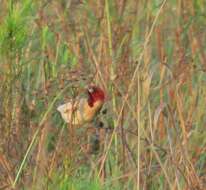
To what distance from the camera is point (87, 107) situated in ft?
8.80

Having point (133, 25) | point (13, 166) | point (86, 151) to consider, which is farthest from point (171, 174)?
point (133, 25)

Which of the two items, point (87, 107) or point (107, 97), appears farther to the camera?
point (107, 97)

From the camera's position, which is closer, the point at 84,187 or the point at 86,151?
the point at 84,187

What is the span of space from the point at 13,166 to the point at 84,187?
13.5 inches

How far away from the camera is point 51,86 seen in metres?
2.85

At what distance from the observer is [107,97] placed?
9.75 feet

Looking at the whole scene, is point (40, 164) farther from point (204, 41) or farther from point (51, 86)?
point (204, 41)

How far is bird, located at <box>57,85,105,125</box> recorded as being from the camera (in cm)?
264

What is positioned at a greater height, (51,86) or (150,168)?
(51,86)

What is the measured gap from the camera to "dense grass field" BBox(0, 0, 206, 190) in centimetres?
255

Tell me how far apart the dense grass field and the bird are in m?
0.03

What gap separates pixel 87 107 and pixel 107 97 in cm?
30

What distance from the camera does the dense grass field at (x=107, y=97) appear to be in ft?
8.38

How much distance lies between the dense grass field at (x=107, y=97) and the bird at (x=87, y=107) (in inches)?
1.3
